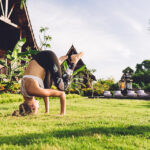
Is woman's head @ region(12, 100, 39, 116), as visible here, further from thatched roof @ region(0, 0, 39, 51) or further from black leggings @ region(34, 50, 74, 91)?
thatched roof @ region(0, 0, 39, 51)

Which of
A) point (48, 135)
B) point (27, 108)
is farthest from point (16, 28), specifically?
point (48, 135)

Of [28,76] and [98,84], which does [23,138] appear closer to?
[28,76]

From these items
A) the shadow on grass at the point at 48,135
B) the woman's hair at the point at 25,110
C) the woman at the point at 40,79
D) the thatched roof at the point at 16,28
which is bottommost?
the shadow on grass at the point at 48,135

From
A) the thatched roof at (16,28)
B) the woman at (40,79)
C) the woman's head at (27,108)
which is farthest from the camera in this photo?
the thatched roof at (16,28)

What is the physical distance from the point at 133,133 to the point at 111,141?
50 centimetres

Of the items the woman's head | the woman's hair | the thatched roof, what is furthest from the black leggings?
the thatched roof

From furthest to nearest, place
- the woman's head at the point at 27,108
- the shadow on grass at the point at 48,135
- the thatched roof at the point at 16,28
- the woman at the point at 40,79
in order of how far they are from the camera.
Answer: the thatched roof at the point at 16,28
the woman's head at the point at 27,108
the woman at the point at 40,79
the shadow on grass at the point at 48,135

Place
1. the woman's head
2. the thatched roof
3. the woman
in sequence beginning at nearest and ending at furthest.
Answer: the woman < the woman's head < the thatched roof

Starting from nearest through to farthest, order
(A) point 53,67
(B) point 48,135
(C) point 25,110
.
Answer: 1. (B) point 48,135
2. (A) point 53,67
3. (C) point 25,110

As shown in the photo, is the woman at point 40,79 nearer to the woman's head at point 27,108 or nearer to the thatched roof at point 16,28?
the woman's head at point 27,108

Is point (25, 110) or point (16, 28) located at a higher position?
point (16, 28)

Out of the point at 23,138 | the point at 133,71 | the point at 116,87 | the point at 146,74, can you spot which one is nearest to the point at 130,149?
the point at 23,138

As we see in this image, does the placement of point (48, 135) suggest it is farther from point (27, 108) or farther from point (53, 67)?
point (27, 108)

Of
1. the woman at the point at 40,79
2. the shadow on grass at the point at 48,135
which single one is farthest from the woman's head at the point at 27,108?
the shadow on grass at the point at 48,135
